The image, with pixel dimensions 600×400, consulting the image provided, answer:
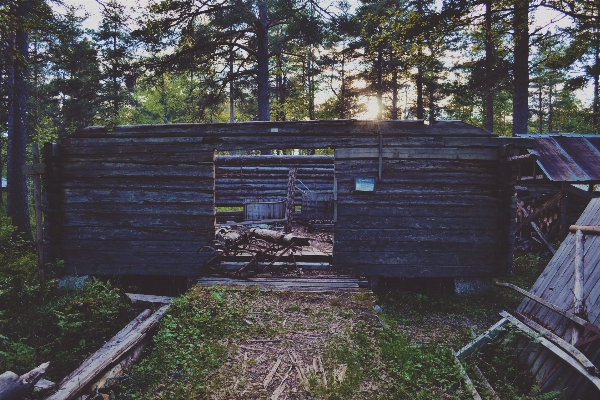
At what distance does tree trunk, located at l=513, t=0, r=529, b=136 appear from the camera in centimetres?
1065

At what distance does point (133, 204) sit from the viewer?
7.21 m

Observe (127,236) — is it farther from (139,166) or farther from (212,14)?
(212,14)

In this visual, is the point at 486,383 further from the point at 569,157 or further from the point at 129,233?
the point at 569,157

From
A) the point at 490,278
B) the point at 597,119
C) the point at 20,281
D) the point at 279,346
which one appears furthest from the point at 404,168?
the point at 597,119

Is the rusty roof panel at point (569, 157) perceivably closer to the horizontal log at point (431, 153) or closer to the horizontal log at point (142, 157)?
A: the horizontal log at point (431, 153)

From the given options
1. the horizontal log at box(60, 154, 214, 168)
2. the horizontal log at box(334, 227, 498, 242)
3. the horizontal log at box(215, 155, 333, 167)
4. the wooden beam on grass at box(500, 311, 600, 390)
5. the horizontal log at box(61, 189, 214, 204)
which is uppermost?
the horizontal log at box(215, 155, 333, 167)

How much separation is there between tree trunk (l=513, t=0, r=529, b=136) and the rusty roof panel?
1.63m

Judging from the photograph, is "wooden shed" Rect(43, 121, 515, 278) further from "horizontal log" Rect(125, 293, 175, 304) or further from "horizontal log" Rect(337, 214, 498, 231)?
"horizontal log" Rect(125, 293, 175, 304)

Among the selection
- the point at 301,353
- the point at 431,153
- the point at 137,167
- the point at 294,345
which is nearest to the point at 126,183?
the point at 137,167

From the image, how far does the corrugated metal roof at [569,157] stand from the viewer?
331 inches

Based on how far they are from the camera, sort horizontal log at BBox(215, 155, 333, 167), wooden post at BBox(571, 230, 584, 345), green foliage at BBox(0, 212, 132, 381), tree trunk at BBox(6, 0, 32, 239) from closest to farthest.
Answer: wooden post at BBox(571, 230, 584, 345), green foliage at BBox(0, 212, 132, 381), tree trunk at BBox(6, 0, 32, 239), horizontal log at BBox(215, 155, 333, 167)

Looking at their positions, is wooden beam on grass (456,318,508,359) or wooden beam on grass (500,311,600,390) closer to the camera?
wooden beam on grass (500,311,600,390)

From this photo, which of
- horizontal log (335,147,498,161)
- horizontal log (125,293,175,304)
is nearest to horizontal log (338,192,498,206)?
horizontal log (335,147,498,161)

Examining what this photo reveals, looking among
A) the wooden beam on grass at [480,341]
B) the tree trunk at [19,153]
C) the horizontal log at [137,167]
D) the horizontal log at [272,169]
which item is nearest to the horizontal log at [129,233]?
the horizontal log at [137,167]
